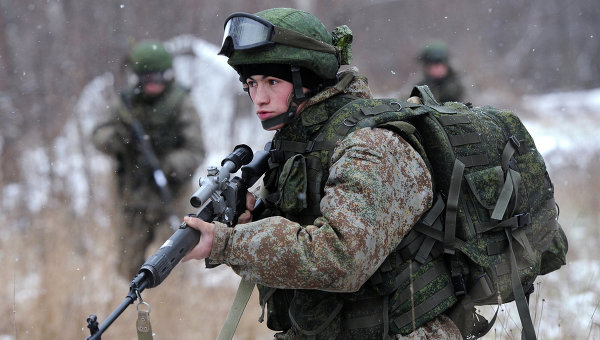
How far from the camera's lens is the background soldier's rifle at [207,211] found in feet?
5.67

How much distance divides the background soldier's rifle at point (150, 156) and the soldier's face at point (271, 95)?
154 inches

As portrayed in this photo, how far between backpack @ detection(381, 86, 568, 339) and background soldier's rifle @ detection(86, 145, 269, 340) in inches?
25.0

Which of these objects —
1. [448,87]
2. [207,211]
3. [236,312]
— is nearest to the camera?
[207,211]

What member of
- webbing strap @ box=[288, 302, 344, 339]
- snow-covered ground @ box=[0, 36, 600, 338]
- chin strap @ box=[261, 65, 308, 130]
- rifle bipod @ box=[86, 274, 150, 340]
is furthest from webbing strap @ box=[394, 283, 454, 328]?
snow-covered ground @ box=[0, 36, 600, 338]

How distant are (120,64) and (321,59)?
629cm

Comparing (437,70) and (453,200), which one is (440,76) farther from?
(453,200)

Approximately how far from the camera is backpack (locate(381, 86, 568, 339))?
2207 mm

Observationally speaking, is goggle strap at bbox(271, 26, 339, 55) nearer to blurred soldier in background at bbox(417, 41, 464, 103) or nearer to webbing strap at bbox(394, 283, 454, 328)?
webbing strap at bbox(394, 283, 454, 328)

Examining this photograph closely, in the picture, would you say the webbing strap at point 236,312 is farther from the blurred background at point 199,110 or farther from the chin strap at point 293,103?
the blurred background at point 199,110

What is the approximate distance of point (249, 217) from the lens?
2.44 meters

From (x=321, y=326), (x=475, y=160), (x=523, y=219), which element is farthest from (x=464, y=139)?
(x=321, y=326)

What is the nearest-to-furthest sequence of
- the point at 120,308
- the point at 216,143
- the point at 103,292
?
1. the point at 120,308
2. the point at 103,292
3. the point at 216,143

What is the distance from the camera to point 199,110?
9.00 meters

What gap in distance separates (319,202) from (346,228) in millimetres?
320
